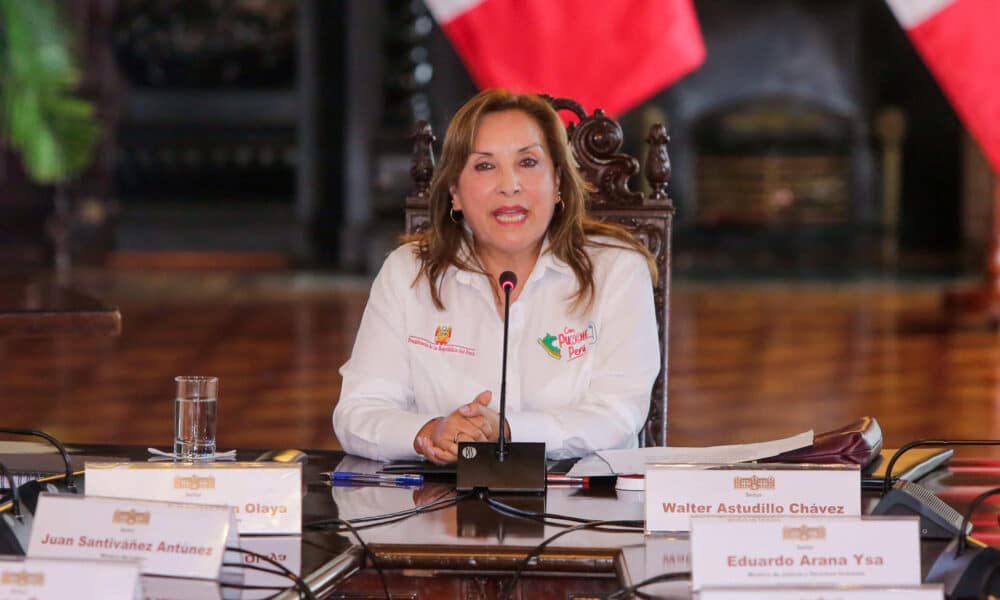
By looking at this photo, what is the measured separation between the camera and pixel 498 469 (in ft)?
5.57

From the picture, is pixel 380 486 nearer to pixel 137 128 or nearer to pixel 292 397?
pixel 292 397

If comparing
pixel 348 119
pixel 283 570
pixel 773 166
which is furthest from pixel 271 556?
pixel 773 166

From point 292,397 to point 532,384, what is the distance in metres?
3.42

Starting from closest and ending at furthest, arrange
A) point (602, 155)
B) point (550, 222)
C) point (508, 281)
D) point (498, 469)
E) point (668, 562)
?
point (668, 562) → point (498, 469) → point (508, 281) → point (550, 222) → point (602, 155)

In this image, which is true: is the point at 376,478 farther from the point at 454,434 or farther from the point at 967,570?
the point at 967,570

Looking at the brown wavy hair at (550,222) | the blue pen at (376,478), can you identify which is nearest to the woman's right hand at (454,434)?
the blue pen at (376,478)

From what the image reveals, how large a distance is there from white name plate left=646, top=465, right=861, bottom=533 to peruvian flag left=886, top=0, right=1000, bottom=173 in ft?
3.71

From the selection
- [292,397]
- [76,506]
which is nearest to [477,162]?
[76,506]

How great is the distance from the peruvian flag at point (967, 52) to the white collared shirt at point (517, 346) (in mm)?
658

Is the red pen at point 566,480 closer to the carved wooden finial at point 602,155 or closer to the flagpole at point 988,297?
the carved wooden finial at point 602,155

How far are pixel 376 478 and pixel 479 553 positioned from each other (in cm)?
41

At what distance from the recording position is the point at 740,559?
1165 millimetres

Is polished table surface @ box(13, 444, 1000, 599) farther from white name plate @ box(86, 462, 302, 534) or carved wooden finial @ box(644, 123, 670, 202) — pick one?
carved wooden finial @ box(644, 123, 670, 202)

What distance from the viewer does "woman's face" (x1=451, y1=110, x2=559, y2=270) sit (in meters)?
2.17
